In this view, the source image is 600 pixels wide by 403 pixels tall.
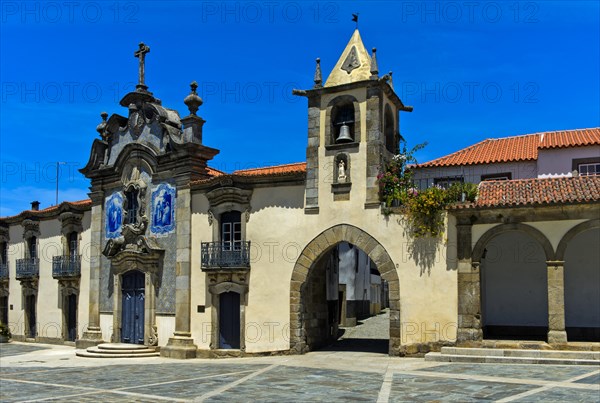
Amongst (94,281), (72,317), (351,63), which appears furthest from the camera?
(72,317)

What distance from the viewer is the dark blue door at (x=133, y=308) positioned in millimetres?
24859

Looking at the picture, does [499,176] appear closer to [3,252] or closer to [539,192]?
[539,192]

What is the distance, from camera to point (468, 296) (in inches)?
752

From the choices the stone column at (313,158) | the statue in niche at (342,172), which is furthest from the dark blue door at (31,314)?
the statue in niche at (342,172)

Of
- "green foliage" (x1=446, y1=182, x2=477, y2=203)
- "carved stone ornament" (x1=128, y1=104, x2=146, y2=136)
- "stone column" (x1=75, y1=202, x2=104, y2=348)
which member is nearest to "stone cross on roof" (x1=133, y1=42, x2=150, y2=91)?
"carved stone ornament" (x1=128, y1=104, x2=146, y2=136)

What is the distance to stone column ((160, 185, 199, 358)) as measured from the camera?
2303 cm

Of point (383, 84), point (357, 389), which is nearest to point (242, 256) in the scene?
point (383, 84)

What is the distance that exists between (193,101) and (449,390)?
14455mm

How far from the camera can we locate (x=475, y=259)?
19.2 meters

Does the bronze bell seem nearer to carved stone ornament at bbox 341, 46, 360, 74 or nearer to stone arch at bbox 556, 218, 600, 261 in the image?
carved stone ornament at bbox 341, 46, 360, 74

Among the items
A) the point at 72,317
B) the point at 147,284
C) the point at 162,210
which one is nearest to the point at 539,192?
the point at 162,210

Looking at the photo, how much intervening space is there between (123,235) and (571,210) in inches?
629

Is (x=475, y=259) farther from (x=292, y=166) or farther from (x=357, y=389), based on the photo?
(x=292, y=166)

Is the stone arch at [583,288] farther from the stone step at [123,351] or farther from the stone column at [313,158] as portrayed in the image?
the stone step at [123,351]
